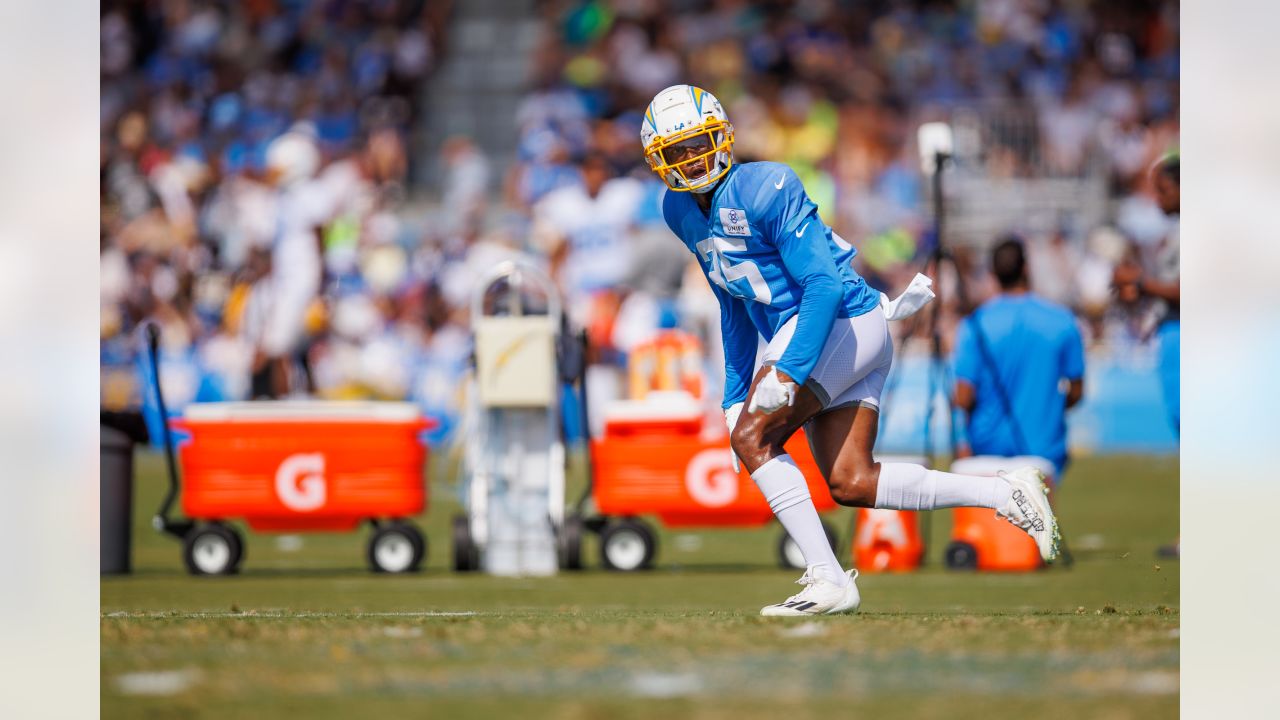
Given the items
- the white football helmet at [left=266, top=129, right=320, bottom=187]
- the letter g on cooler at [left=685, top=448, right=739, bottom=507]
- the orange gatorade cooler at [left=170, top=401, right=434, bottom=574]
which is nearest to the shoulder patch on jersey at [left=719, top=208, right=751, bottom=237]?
the letter g on cooler at [left=685, top=448, right=739, bottom=507]

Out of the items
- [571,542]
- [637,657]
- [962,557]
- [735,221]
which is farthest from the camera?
[571,542]

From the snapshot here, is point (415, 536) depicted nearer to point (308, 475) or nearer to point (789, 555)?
point (308, 475)

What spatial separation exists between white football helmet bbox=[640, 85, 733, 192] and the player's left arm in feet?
0.85

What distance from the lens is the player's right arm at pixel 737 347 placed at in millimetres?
7320

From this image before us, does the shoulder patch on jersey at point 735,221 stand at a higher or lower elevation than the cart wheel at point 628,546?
higher

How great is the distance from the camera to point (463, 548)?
11.0 m

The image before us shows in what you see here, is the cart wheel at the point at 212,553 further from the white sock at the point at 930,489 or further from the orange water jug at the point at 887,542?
the white sock at the point at 930,489

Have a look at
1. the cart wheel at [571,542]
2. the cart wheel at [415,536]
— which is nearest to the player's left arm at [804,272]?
the cart wheel at [571,542]

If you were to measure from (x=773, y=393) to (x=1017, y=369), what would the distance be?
5092mm

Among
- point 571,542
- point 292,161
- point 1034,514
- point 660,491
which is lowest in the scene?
point 571,542

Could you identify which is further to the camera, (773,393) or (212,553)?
(212,553)

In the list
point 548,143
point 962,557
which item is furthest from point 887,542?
point 548,143

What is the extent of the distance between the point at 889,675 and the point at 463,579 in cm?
554

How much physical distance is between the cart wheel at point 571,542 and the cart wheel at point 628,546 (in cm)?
23
